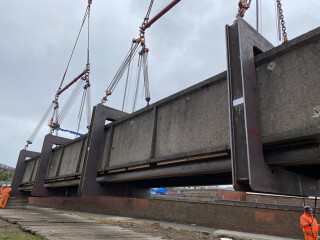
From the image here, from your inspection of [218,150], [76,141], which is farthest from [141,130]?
[76,141]

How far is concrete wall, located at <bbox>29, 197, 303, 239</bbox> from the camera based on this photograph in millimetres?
6957

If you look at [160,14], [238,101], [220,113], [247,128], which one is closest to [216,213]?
[220,113]

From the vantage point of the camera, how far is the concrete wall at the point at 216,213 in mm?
6957

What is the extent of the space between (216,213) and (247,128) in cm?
438

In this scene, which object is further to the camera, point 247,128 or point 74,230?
point 74,230

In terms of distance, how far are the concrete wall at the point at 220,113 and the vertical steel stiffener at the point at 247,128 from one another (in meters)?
0.32

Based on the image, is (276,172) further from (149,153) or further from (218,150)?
(149,153)

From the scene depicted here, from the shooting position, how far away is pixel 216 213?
7.85 m

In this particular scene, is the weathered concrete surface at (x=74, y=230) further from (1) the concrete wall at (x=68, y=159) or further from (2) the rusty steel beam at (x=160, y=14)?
(2) the rusty steel beam at (x=160, y=14)

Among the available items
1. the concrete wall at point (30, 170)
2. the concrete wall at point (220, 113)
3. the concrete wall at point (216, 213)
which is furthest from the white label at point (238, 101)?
the concrete wall at point (30, 170)

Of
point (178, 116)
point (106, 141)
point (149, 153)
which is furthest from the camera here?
point (106, 141)

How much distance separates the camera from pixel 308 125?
425 cm

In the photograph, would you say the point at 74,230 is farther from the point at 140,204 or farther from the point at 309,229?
the point at 309,229

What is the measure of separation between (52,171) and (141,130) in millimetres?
10418
